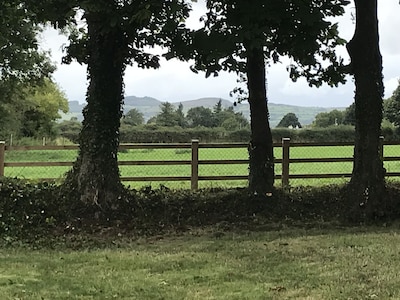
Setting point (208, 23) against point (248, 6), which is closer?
point (248, 6)

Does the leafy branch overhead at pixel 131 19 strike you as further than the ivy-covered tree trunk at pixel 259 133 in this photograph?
No

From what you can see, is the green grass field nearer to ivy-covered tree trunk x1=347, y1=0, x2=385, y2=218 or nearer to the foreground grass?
ivy-covered tree trunk x1=347, y1=0, x2=385, y2=218

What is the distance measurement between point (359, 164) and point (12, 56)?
44.1 ft

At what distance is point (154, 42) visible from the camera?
9.44m

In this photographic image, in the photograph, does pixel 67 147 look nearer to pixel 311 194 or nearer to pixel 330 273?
pixel 311 194

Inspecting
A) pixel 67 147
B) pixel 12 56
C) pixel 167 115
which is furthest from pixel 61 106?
pixel 67 147

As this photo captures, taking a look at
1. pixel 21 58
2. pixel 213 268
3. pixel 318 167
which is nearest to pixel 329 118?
pixel 318 167

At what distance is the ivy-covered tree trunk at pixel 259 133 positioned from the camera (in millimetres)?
10422

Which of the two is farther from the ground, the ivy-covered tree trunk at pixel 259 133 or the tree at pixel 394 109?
the tree at pixel 394 109

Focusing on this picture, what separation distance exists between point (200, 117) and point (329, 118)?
1222cm

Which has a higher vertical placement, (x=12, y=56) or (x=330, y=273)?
(x=12, y=56)

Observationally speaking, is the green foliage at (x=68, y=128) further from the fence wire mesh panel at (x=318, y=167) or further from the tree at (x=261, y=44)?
the tree at (x=261, y=44)

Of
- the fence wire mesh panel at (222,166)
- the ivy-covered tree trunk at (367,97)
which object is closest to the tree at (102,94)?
the ivy-covered tree trunk at (367,97)

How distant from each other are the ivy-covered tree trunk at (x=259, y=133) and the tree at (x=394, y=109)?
88.7 feet
